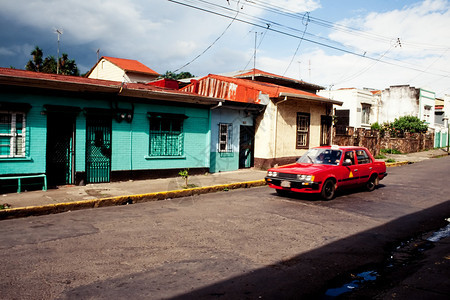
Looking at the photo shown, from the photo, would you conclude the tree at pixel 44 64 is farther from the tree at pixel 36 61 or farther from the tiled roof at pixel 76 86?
the tiled roof at pixel 76 86

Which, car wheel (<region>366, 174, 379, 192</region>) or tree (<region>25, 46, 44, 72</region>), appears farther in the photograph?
tree (<region>25, 46, 44, 72</region>)

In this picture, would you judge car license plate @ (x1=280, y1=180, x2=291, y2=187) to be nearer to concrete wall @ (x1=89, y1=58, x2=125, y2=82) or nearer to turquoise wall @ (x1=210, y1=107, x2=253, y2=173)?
turquoise wall @ (x1=210, y1=107, x2=253, y2=173)

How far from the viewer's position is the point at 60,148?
11.2 meters

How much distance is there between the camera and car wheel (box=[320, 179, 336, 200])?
30.9 ft

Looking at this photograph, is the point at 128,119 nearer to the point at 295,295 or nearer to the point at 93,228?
the point at 93,228

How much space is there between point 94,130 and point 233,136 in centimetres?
640

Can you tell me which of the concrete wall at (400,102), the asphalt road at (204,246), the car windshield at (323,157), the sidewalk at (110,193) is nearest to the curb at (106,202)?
the sidewalk at (110,193)

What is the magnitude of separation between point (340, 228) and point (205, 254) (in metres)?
3.08

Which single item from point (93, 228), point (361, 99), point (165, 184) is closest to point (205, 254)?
point (93, 228)

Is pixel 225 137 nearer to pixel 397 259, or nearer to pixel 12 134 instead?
pixel 12 134

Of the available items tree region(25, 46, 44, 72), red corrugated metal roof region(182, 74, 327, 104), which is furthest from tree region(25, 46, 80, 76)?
red corrugated metal roof region(182, 74, 327, 104)

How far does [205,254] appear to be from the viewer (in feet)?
17.0

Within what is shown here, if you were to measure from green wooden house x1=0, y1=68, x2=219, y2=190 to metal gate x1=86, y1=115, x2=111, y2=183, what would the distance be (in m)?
0.03

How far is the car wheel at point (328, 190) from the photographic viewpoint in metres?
9.43
